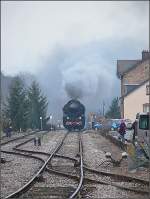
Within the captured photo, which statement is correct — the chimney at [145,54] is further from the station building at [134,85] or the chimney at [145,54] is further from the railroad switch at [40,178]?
the railroad switch at [40,178]

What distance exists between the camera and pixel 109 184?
12.5 metres

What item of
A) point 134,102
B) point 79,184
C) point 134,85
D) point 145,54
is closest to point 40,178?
point 79,184

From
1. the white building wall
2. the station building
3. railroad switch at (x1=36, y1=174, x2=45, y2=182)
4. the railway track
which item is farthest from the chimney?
railroad switch at (x1=36, y1=174, x2=45, y2=182)

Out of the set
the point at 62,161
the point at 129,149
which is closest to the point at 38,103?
the point at 62,161

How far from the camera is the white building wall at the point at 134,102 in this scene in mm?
55344

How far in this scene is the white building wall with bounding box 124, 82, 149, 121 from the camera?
182ft

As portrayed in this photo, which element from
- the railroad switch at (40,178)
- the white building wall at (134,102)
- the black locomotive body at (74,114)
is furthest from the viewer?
the white building wall at (134,102)

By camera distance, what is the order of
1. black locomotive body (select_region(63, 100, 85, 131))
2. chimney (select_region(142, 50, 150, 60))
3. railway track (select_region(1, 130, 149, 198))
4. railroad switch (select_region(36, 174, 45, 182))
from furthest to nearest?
chimney (select_region(142, 50, 150, 60)) < black locomotive body (select_region(63, 100, 85, 131)) < railroad switch (select_region(36, 174, 45, 182)) < railway track (select_region(1, 130, 149, 198))

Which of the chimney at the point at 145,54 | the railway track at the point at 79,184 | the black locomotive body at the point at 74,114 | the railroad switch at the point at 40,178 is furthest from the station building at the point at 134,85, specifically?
the railroad switch at the point at 40,178

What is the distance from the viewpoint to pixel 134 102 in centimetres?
5578

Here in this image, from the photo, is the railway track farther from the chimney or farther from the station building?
the chimney

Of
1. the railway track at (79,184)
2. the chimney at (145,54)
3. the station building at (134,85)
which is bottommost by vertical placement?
the railway track at (79,184)

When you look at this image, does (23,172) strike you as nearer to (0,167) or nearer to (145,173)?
(0,167)

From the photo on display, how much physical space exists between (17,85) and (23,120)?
174 inches
